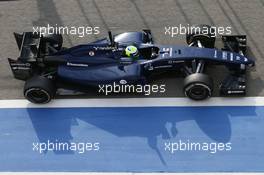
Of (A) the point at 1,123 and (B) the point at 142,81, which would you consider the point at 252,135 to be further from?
(A) the point at 1,123

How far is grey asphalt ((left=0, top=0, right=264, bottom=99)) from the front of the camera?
10.6 metres

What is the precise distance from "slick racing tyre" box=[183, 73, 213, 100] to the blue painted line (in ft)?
0.99

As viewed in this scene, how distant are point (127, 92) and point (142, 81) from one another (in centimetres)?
54

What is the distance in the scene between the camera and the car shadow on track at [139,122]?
898cm

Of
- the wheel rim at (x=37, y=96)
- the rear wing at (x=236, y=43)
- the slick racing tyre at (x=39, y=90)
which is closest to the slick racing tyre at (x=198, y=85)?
the rear wing at (x=236, y=43)

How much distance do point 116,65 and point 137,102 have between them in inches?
31.8

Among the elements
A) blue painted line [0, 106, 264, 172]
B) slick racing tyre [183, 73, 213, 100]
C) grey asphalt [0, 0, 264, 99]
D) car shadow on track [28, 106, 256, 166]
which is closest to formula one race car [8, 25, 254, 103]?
slick racing tyre [183, 73, 213, 100]

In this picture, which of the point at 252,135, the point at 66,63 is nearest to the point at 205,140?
the point at 252,135

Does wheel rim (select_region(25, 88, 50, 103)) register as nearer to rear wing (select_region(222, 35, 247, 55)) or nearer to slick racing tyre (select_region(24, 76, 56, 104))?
slick racing tyre (select_region(24, 76, 56, 104))

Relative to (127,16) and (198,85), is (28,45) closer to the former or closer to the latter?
(127,16)

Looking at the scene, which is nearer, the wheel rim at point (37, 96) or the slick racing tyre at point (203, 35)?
the wheel rim at point (37, 96)

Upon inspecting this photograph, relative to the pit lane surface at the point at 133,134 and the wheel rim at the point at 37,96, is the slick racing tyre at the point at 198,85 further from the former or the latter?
the wheel rim at the point at 37,96

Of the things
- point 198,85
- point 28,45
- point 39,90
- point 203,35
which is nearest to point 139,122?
point 198,85

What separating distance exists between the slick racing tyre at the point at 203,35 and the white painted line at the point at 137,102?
4.14ft
